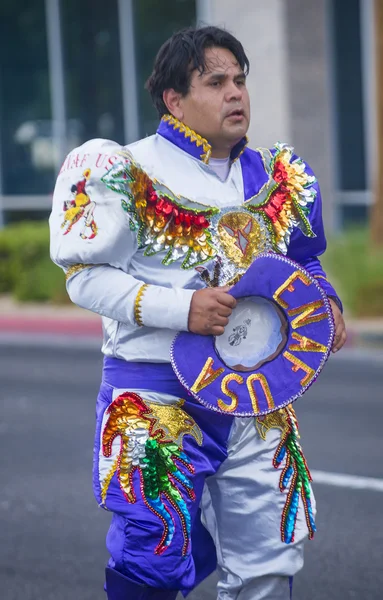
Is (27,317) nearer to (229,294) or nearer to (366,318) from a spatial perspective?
(366,318)

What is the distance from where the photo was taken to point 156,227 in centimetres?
303

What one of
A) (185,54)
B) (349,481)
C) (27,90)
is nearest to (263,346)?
(185,54)

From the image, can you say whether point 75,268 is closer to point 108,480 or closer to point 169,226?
point 169,226

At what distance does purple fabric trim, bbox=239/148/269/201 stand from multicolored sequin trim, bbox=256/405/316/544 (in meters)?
0.61

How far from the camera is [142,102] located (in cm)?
1761

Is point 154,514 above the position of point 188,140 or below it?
below

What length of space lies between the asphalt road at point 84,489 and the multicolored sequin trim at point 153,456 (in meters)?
1.49

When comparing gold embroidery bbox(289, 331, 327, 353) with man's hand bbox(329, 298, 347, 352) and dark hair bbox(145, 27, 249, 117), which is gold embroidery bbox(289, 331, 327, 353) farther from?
dark hair bbox(145, 27, 249, 117)

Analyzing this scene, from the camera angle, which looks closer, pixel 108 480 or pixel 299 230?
pixel 108 480

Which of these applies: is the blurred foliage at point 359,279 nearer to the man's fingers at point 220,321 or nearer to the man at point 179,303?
the man at point 179,303


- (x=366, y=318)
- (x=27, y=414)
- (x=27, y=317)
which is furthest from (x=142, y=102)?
(x=27, y=414)

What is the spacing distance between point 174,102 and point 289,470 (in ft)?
3.44

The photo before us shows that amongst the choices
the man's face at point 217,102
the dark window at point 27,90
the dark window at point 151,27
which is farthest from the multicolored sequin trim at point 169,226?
the dark window at point 27,90

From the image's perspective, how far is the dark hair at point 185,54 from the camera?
121 inches
